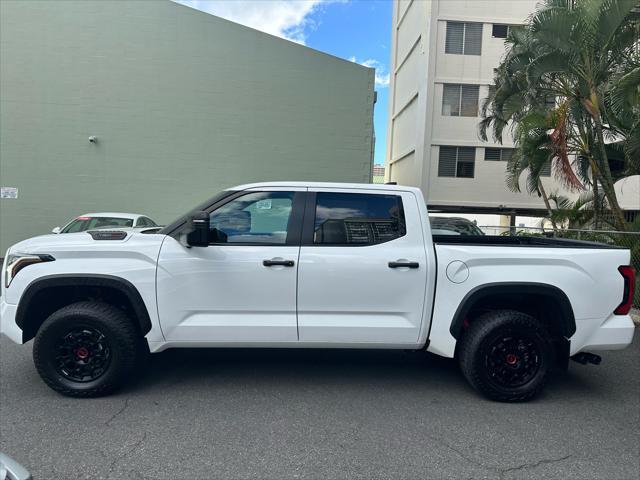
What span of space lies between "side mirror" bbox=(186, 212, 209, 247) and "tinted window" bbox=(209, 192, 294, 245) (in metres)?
0.23

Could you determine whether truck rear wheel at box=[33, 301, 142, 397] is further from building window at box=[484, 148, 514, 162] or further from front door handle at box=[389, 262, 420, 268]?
building window at box=[484, 148, 514, 162]

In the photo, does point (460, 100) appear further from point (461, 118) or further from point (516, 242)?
point (516, 242)

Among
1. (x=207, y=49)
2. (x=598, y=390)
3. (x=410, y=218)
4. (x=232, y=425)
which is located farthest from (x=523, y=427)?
(x=207, y=49)

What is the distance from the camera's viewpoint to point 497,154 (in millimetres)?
22062

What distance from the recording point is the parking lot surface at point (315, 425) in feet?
9.36

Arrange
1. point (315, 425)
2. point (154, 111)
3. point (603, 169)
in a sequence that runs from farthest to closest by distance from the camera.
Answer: point (154, 111) → point (603, 169) → point (315, 425)

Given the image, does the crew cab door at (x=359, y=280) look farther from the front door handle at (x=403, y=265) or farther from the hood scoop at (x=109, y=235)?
the hood scoop at (x=109, y=235)

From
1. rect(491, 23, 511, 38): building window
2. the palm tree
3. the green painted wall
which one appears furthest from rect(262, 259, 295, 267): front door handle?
rect(491, 23, 511, 38): building window

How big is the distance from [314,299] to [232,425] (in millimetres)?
1180

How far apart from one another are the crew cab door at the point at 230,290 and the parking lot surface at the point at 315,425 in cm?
60

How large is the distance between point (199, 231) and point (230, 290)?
586 mm

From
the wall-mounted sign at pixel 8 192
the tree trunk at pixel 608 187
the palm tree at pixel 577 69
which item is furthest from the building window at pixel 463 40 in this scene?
the wall-mounted sign at pixel 8 192

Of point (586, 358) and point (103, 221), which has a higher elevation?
point (103, 221)

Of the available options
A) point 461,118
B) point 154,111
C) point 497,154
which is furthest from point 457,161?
point 154,111
